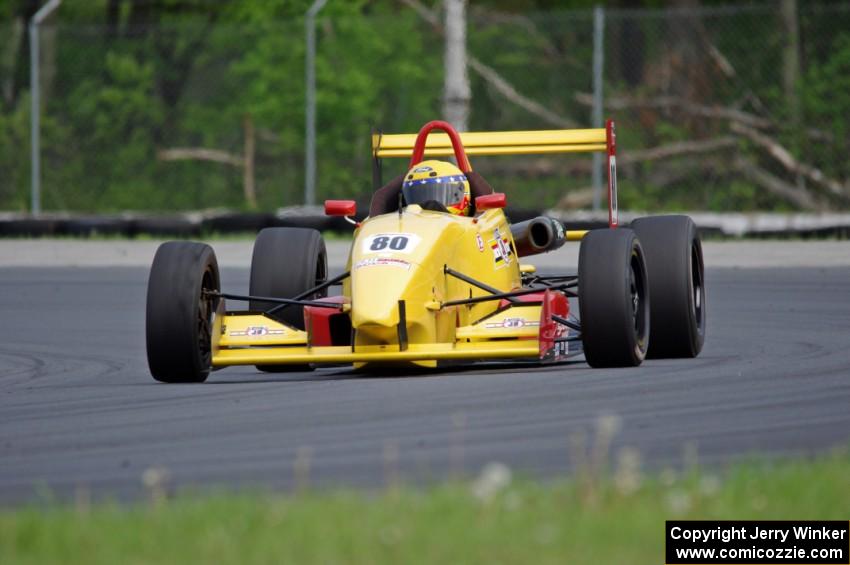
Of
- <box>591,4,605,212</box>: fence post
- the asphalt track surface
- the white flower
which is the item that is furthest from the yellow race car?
<box>591,4,605,212</box>: fence post

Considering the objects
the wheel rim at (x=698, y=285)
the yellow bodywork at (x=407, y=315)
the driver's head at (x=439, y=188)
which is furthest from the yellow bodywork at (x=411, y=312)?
the wheel rim at (x=698, y=285)

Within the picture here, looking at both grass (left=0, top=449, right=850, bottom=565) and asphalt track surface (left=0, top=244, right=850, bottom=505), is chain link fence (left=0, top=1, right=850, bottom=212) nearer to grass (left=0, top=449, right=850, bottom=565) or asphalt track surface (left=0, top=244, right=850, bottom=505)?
asphalt track surface (left=0, top=244, right=850, bottom=505)

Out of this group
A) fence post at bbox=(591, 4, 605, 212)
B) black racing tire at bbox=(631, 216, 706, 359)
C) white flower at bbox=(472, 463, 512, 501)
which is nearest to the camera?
white flower at bbox=(472, 463, 512, 501)

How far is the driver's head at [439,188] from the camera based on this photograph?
38.5 feet

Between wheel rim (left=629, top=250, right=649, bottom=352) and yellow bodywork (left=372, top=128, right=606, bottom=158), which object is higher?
yellow bodywork (left=372, top=128, right=606, bottom=158)

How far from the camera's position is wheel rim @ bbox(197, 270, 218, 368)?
1088 centimetres

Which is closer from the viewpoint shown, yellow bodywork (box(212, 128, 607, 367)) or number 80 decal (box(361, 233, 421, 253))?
yellow bodywork (box(212, 128, 607, 367))

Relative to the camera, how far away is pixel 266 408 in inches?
360

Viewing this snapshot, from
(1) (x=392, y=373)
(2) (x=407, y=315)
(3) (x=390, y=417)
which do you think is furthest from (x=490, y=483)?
(1) (x=392, y=373)

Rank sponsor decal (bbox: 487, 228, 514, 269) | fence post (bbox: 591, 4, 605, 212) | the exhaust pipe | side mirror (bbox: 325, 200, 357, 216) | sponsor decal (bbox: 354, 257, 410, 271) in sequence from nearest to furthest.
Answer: sponsor decal (bbox: 354, 257, 410, 271) < sponsor decal (bbox: 487, 228, 514, 269) < side mirror (bbox: 325, 200, 357, 216) < the exhaust pipe < fence post (bbox: 591, 4, 605, 212)

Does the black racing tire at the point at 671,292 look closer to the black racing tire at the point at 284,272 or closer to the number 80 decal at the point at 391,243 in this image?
the number 80 decal at the point at 391,243

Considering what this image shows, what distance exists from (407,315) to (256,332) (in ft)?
3.56

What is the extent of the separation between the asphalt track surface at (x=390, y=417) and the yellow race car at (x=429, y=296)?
19 cm

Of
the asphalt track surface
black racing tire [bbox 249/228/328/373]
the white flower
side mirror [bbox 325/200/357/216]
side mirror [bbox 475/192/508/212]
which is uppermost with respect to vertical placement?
side mirror [bbox 475/192/508/212]
